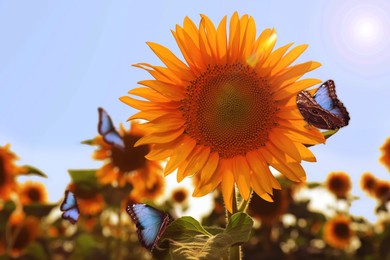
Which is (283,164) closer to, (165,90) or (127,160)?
(165,90)

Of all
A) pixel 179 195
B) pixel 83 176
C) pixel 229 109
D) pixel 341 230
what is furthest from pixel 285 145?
pixel 179 195

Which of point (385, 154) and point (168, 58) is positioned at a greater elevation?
point (168, 58)

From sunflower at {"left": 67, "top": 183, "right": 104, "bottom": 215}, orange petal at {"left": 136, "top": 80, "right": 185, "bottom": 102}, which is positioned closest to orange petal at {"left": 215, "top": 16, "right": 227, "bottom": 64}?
orange petal at {"left": 136, "top": 80, "right": 185, "bottom": 102}

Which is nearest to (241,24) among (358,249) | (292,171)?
(292,171)

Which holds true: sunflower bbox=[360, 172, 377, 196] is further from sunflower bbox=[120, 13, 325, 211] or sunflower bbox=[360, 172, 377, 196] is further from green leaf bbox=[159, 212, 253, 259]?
green leaf bbox=[159, 212, 253, 259]

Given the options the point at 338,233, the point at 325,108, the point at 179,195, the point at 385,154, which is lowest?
the point at 179,195

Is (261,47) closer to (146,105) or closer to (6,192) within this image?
(146,105)

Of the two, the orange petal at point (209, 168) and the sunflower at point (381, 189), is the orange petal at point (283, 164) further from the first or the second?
the sunflower at point (381, 189)

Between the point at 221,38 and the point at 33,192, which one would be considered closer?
the point at 221,38
